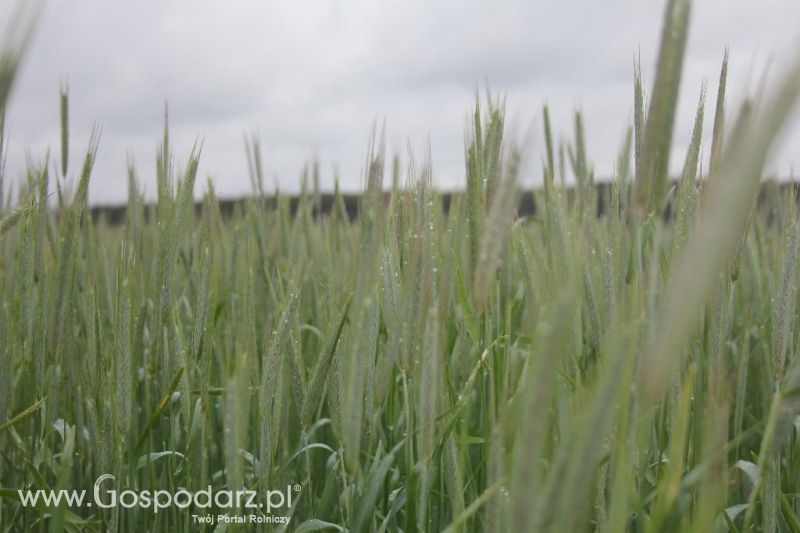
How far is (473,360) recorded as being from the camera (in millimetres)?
1409

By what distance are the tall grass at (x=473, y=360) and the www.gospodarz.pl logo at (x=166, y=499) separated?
0.07ft

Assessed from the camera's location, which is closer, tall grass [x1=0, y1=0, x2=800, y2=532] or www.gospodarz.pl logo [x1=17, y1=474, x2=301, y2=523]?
tall grass [x1=0, y1=0, x2=800, y2=532]

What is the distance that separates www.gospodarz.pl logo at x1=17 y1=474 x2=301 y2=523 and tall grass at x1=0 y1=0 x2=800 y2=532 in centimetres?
2

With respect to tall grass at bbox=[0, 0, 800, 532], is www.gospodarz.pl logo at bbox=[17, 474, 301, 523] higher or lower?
lower

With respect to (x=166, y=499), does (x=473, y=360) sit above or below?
above

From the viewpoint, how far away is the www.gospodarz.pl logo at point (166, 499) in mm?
1083

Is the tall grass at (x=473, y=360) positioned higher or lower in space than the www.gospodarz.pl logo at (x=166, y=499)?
higher

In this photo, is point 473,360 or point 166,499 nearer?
point 166,499

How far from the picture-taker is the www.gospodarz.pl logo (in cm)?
108

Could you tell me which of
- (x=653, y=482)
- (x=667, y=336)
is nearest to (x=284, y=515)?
(x=653, y=482)

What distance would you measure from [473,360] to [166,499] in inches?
23.1

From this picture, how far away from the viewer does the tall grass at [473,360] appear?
0.54 metres

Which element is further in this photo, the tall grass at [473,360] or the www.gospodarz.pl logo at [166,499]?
the www.gospodarz.pl logo at [166,499]

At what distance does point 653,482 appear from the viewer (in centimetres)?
113
